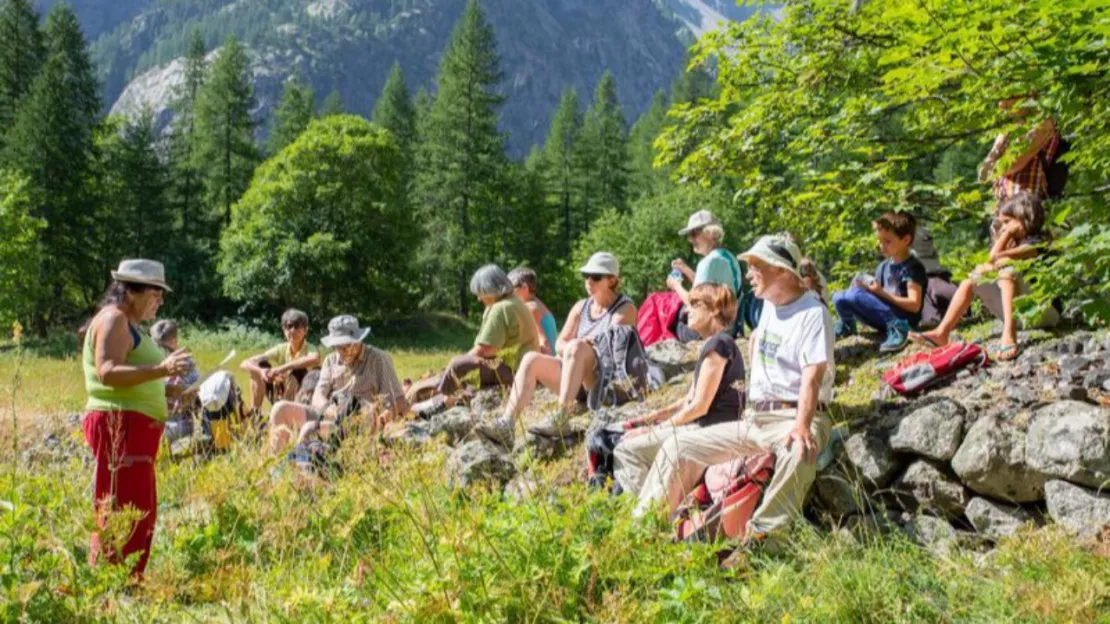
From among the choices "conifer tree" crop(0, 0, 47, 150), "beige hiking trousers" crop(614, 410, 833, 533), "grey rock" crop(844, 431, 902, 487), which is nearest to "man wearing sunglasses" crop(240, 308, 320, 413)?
"beige hiking trousers" crop(614, 410, 833, 533)

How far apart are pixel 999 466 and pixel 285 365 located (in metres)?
6.17

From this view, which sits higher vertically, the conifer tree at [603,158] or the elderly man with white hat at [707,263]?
the conifer tree at [603,158]

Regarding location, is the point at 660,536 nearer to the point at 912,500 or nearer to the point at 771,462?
the point at 771,462

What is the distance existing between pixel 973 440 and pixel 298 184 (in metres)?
30.6

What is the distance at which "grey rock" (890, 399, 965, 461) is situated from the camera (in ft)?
13.4

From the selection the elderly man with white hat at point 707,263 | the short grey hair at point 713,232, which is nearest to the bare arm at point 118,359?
the elderly man with white hat at point 707,263

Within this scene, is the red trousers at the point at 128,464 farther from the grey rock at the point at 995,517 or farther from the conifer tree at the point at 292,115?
the conifer tree at the point at 292,115

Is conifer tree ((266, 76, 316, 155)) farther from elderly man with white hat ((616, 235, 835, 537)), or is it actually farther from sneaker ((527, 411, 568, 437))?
elderly man with white hat ((616, 235, 835, 537))

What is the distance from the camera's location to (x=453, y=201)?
38594 millimetres

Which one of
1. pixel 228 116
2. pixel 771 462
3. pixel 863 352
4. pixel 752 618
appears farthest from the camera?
pixel 228 116

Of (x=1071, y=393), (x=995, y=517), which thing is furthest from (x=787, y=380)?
(x=1071, y=393)

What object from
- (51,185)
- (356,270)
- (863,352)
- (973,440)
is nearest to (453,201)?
(356,270)

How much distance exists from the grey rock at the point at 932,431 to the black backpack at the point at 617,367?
7.21ft

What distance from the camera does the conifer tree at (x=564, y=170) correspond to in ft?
153
